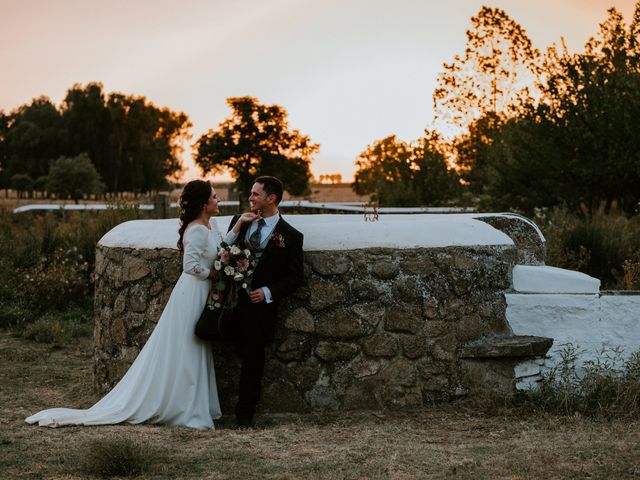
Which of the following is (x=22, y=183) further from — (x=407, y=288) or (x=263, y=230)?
(x=407, y=288)

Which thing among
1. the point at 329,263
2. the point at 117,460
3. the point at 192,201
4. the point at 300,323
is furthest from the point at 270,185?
the point at 117,460

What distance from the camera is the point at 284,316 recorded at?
659 centimetres

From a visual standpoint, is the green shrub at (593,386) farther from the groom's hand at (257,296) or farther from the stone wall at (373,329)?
the groom's hand at (257,296)

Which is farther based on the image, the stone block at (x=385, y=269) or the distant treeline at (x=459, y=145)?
the distant treeline at (x=459, y=145)

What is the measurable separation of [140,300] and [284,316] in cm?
122

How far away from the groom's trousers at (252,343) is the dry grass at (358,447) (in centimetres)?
21

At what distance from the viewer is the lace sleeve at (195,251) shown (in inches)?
250

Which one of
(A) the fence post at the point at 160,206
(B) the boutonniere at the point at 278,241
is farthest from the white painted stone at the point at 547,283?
(A) the fence post at the point at 160,206

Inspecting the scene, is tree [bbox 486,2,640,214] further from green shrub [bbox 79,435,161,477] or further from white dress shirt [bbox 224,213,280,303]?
green shrub [bbox 79,435,161,477]

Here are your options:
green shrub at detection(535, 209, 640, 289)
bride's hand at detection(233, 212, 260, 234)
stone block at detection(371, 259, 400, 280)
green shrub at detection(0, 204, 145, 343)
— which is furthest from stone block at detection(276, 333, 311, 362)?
green shrub at detection(535, 209, 640, 289)

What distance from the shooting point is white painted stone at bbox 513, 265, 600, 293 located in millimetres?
7109

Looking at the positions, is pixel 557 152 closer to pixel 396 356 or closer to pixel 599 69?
pixel 599 69

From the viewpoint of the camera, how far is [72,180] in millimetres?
53531

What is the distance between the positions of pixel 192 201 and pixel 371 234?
1.40 m
